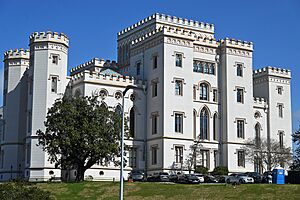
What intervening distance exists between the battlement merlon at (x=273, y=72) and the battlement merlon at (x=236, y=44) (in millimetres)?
7097

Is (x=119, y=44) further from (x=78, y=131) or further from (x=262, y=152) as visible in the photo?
(x=78, y=131)

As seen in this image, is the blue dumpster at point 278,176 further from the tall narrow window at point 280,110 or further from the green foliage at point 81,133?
the tall narrow window at point 280,110

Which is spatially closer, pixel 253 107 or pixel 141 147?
pixel 141 147

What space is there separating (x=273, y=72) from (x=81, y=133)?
3824 centimetres

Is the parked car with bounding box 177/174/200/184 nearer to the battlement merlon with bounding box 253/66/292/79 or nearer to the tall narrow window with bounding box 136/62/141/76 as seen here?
the tall narrow window with bounding box 136/62/141/76

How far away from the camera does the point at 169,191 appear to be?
4781cm

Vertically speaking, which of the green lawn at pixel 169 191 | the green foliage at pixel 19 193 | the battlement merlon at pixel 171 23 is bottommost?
the green lawn at pixel 169 191

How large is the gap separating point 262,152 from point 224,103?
805cm

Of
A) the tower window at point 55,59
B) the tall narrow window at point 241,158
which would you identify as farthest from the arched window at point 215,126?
the tower window at point 55,59

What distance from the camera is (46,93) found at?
7175 cm

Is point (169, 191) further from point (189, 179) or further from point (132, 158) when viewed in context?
point (132, 158)

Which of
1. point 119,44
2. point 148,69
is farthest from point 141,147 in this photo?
point 119,44

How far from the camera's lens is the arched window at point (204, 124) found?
2909 inches

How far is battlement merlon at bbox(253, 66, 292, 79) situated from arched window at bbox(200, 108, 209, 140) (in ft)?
48.4
